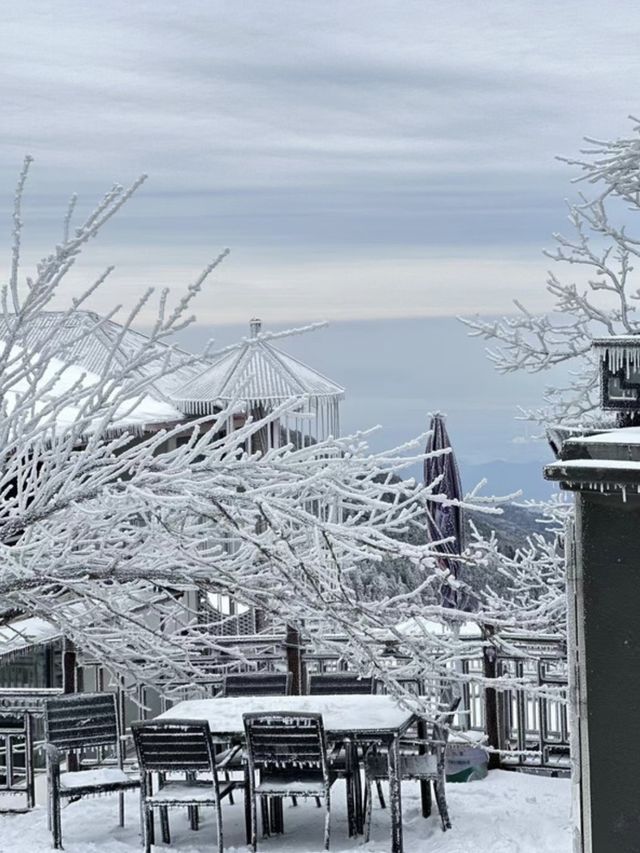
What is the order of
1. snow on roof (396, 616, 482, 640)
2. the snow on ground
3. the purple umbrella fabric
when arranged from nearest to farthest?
snow on roof (396, 616, 482, 640) → the snow on ground → the purple umbrella fabric

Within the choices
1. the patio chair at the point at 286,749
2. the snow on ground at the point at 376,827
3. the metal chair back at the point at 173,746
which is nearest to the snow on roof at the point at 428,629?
the patio chair at the point at 286,749

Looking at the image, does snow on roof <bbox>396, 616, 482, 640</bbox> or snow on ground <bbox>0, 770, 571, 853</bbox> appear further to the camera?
snow on ground <bbox>0, 770, 571, 853</bbox>

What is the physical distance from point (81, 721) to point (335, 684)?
2.00m

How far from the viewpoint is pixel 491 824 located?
30.9 feet

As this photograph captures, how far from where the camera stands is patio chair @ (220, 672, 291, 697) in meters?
10.8

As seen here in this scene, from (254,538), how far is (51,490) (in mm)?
948

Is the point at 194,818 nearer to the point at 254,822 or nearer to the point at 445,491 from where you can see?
the point at 254,822

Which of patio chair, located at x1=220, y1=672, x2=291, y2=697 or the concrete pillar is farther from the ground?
the concrete pillar

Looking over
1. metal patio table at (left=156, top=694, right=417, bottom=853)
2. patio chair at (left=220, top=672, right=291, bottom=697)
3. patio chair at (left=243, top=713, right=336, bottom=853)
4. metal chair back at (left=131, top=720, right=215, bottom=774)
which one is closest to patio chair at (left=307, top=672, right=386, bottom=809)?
patio chair at (left=220, top=672, right=291, bottom=697)

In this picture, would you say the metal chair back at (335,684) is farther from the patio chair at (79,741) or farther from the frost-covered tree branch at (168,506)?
the frost-covered tree branch at (168,506)

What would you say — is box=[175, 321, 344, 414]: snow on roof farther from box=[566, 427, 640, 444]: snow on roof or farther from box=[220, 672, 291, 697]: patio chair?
box=[566, 427, 640, 444]: snow on roof

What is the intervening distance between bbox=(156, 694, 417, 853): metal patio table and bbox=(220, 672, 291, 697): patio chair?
552 millimetres

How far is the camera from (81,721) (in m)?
9.97

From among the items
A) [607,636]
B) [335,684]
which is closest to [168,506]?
[607,636]
